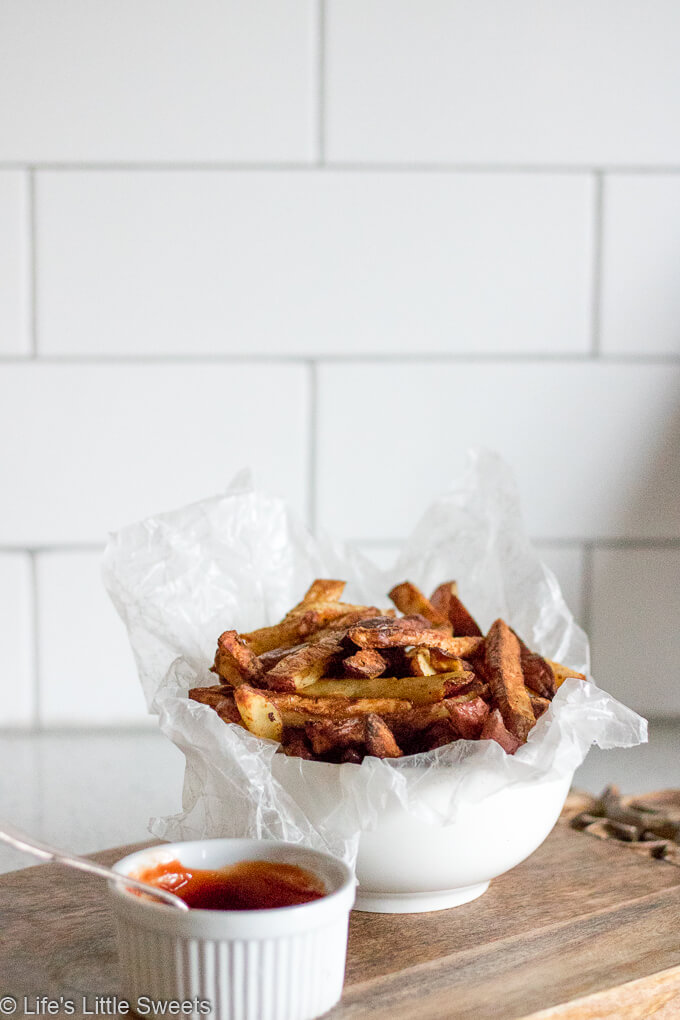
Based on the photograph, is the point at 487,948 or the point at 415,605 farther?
the point at 415,605

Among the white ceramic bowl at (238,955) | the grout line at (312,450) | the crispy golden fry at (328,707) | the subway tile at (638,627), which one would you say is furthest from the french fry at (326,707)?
the subway tile at (638,627)

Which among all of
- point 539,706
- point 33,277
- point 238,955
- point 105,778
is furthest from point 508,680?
point 33,277

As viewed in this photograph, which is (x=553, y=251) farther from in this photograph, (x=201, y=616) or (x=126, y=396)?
(x=201, y=616)

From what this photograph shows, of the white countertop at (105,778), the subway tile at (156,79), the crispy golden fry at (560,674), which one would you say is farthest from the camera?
the subway tile at (156,79)

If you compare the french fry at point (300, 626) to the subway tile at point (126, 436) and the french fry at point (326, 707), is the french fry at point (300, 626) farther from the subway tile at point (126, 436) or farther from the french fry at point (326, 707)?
the subway tile at point (126, 436)

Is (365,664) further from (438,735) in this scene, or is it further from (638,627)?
(638,627)

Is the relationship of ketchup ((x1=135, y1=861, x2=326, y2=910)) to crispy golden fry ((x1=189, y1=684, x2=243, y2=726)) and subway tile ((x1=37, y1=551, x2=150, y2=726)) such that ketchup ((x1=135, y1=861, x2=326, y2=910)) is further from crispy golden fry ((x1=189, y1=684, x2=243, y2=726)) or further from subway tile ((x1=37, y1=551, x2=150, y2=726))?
subway tile ((x1=37, y1=551, x2=150, y2=726))

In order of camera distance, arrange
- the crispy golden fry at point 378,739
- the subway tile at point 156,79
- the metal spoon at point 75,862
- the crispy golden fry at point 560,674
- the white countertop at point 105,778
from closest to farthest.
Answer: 1. the metal spoon at point 75,862
2. the crispy golden fry at point 378,739
3. the crispy golden fry at point 560,674
4. the white countertop at point 105,778
5. the subway tile at point 156,79
